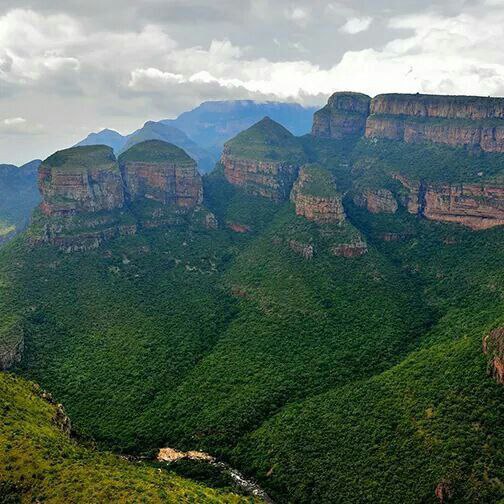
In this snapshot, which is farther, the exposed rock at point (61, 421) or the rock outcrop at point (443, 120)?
the rock outcrop at point (443, 120)

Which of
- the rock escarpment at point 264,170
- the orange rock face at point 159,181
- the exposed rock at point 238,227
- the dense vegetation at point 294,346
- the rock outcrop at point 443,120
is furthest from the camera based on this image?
the rock escarpment at point 264,170

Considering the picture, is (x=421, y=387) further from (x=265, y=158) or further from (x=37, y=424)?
(x=265, y=158)

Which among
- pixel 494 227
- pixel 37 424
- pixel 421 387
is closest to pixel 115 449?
pixel 37 424

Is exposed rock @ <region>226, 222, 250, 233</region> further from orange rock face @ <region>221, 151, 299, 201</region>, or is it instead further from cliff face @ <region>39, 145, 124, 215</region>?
cliff face @ <region>39, 145, 124, 215</region>

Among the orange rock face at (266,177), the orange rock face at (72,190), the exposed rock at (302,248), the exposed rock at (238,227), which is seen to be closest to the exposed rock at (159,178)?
the exposed rock at (238,227)

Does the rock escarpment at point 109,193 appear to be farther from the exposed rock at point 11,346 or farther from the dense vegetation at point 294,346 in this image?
the exposed rock at point 11,346

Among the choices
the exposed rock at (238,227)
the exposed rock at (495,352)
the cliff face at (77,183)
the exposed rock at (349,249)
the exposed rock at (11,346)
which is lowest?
the exposed rock at (11,346)

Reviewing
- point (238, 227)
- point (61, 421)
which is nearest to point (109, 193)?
point (238, 227)
